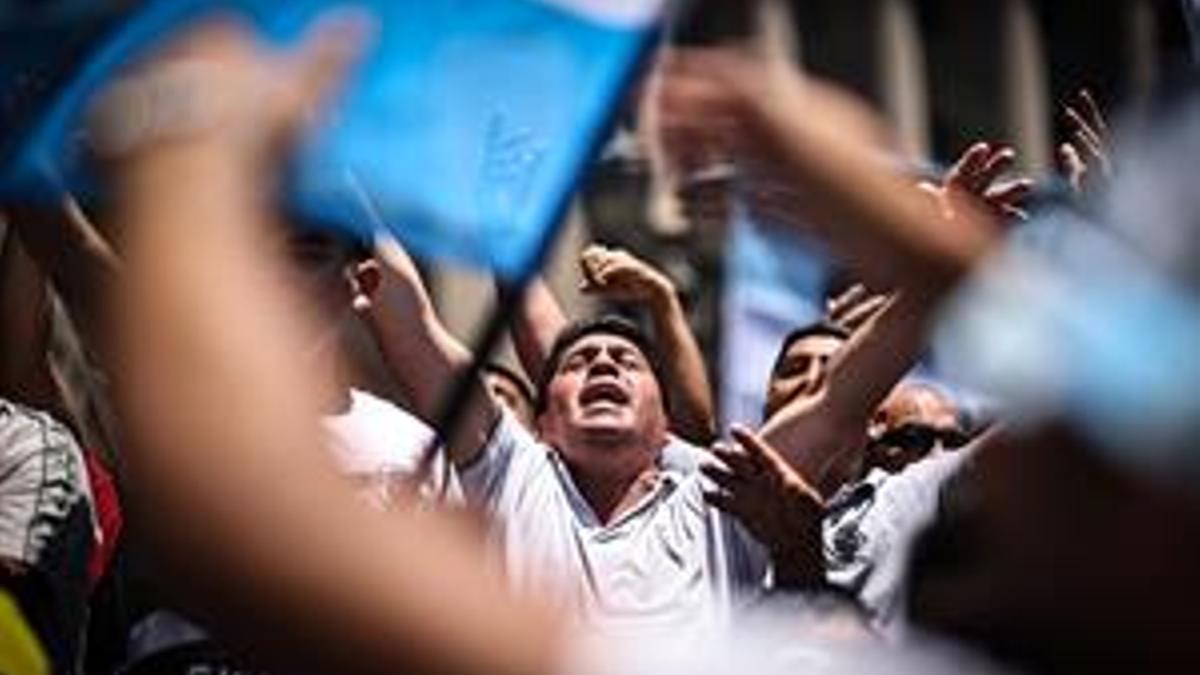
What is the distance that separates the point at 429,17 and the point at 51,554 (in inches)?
92.6

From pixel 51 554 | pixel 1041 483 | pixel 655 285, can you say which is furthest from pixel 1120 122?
pixel 655 285

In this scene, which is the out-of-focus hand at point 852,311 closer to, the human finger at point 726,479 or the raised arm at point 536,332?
the human finger at point 726,479

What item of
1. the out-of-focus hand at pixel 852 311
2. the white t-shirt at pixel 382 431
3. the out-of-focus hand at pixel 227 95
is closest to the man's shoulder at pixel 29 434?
the white t-shirt at pixel 382 431

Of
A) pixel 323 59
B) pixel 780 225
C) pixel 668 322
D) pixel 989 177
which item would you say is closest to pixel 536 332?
pixel 668 322

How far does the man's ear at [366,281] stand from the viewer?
4.14 metres

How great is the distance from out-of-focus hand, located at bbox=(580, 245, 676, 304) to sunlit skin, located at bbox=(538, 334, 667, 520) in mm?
177

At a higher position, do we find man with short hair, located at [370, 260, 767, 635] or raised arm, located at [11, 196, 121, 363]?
raised arm, located at [11, 196, 121, 363]

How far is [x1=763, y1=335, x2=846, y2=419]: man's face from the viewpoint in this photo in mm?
5145

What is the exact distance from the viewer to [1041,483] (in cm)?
118

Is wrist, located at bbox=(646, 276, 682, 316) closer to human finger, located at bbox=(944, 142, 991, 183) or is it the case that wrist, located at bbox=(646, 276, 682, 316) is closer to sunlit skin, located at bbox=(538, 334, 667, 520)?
sunlit skin, located at bbox=(538, 334, 667, 520)

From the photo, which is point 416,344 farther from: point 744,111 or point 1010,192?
point 744,111

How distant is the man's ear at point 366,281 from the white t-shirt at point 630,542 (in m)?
0.28

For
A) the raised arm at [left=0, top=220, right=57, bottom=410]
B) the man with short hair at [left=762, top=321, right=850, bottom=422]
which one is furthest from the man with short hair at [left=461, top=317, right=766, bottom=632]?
the raised arm at [left=0, top=220, right=57, bottom=410]

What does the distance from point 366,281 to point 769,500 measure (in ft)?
2.33
